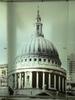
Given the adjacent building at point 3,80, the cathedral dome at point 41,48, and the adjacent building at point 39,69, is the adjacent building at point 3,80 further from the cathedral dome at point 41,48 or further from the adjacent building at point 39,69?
the cathedral dome at point 41,48

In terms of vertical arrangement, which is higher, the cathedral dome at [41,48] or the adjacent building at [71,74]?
the cathedral dome at [41,48]

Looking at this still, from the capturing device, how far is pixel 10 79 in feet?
13.8

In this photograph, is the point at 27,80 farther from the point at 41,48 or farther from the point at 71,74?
the point at 71,74

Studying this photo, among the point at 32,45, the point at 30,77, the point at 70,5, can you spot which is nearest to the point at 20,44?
the point at 32,45

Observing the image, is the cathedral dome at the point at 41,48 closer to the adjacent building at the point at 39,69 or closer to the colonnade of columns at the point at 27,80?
the adjacent building at the point at 39,69

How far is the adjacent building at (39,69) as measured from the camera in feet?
13.5

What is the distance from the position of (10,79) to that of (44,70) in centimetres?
46

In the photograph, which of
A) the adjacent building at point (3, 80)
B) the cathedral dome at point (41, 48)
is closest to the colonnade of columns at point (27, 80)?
the adjacent building at point (3, 80)

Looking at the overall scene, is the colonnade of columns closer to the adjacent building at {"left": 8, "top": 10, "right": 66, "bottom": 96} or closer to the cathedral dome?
the adjacent building at {"left": 8, "top": 10, "right": 66, "bottom": 96}

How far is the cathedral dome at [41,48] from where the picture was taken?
412 cm

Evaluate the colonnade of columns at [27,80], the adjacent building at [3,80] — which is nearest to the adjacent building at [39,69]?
the colonnade of columns at [27,80]

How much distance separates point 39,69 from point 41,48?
0.27 meters

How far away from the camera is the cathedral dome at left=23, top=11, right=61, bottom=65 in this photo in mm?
4117

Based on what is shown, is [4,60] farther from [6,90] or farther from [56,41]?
[56,41]
